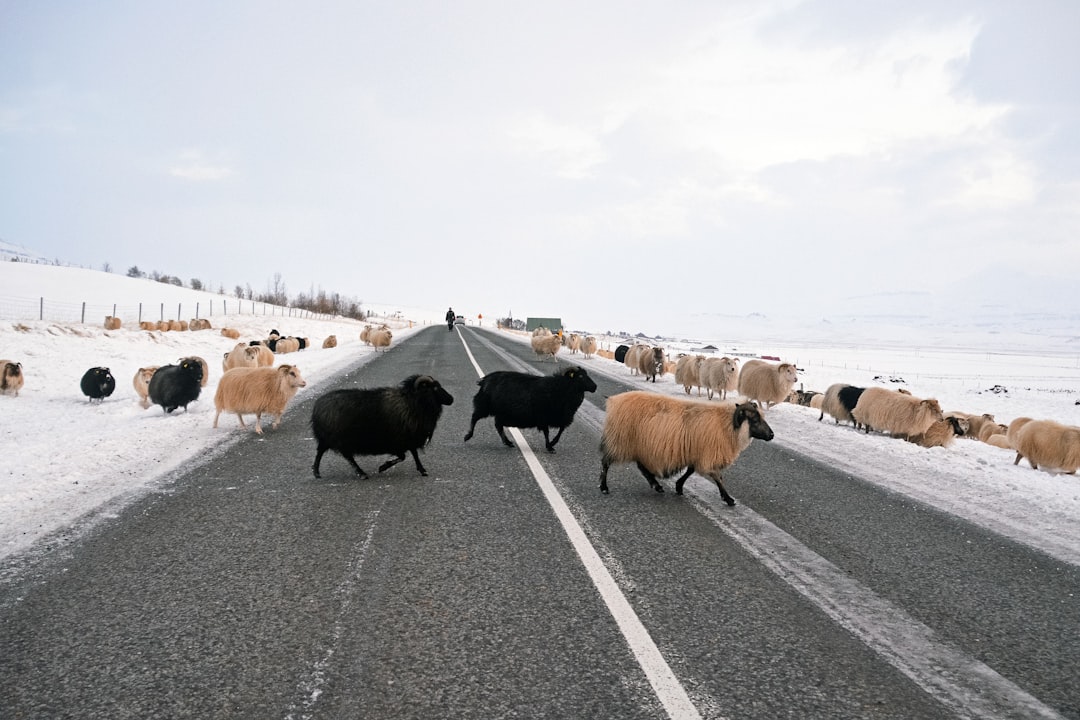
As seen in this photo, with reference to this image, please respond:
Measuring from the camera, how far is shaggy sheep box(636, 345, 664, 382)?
A: 65.9 feet

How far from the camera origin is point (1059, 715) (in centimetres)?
268

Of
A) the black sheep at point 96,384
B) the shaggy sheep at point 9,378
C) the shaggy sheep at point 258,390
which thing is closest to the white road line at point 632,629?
the shaggy sheep at point 258,390

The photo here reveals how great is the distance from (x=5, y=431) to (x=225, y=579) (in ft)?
30.4

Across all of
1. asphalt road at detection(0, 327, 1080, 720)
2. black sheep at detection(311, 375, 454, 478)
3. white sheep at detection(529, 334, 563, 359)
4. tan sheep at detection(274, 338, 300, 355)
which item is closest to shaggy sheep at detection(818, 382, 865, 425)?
asphalt road at detection(0, 327, 1080, 720)

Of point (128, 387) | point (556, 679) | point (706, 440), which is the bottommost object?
point (128, 387)

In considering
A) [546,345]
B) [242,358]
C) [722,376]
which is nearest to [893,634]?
[722,376]

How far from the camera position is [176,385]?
37.5 feet

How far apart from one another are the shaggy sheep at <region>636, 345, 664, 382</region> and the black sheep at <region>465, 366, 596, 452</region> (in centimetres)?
1139

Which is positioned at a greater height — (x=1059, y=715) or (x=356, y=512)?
(x=1059, y=715)

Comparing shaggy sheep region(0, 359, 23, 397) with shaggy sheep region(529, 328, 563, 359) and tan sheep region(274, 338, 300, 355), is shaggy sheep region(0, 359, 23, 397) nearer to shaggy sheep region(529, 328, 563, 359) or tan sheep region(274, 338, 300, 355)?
tan sheep region(274, 338, 300, 355)

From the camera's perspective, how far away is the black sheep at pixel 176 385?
11.4 metres

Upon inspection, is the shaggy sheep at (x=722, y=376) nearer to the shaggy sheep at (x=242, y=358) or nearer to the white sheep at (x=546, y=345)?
the white sheep at (x=546, y=345)

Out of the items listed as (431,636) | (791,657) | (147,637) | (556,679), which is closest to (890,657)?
(791,657)

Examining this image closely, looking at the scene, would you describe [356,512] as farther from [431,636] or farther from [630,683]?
[630,683]
